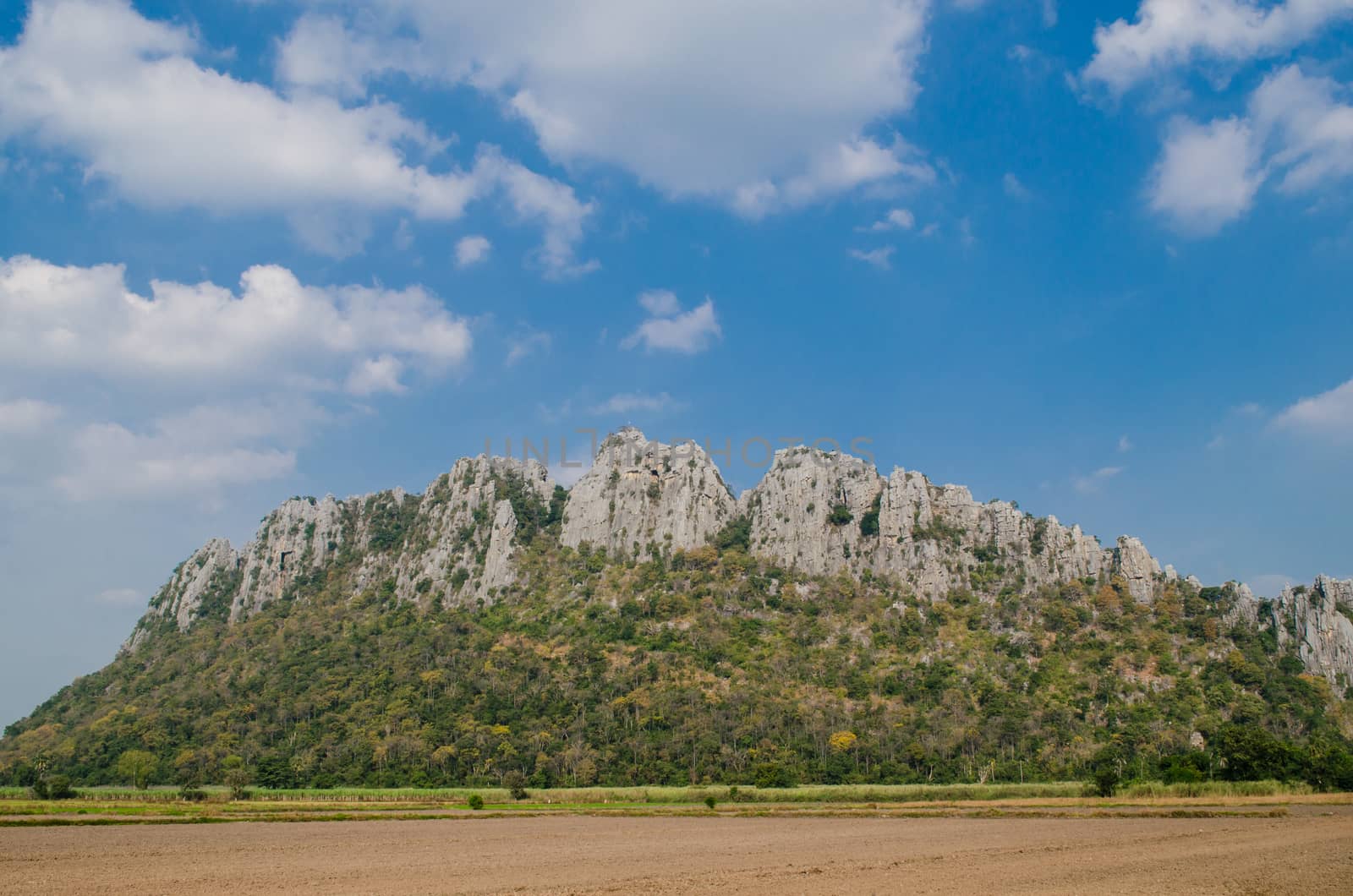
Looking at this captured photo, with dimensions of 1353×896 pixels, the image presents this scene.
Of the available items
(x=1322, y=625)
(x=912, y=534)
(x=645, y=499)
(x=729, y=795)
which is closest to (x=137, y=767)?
(x=729, y=795)

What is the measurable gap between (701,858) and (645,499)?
437 ft

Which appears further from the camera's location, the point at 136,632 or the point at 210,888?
the point at 136,632

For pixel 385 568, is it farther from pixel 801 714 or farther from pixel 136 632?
pixel 801 714

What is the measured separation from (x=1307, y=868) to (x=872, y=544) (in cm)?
12139

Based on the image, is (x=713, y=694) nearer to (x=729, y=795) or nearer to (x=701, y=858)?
(x=729, y=795)

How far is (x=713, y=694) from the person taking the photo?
4569 inches

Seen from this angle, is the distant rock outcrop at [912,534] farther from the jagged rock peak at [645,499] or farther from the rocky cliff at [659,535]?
the jagged rock peak at [645,499]

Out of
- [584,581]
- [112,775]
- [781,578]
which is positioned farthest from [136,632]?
[781,578]

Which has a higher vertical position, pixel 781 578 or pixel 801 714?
pixel 781 578

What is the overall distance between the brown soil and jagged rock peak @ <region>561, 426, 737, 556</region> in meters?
111

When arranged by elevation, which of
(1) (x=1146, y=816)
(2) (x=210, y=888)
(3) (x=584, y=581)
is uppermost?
(3) (x=584, y=581)

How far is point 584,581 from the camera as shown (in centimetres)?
15375

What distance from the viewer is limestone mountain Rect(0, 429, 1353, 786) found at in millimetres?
104375

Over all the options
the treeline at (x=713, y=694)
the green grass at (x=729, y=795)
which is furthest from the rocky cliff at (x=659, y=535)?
the green grass at (x=729, y=795)
